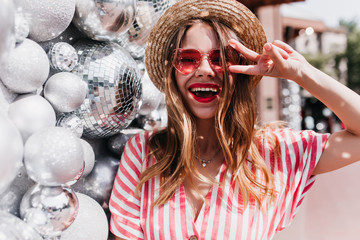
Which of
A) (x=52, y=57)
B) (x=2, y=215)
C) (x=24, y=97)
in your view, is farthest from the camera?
(x=52, y=57)

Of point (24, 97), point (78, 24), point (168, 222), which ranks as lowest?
point (168, 222)

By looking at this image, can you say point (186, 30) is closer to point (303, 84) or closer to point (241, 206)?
point (303, 84)

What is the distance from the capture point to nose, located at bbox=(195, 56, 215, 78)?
130 centimetres

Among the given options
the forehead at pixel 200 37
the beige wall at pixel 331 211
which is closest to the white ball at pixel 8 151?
the forehead at pixel 200 37

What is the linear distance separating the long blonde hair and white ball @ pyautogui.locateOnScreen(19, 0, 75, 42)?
515 mm

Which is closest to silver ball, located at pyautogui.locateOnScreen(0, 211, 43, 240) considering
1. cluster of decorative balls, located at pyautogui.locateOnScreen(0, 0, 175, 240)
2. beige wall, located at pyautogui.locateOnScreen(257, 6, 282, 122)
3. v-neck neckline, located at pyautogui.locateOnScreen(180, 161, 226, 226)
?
cluster of decorative balls, located at pyautogui.locateOnScreen(0, 0, 175, 240)

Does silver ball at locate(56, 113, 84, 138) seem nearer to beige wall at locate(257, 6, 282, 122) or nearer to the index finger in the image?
the index finger

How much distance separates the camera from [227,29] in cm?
138

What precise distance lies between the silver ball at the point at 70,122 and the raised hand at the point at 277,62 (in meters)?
0.63

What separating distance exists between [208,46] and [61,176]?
0.78m

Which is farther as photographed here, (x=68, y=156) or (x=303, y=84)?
(x=303, y=84)

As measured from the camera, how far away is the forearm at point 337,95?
1192 millimetres

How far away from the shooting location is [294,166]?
4.41 ft

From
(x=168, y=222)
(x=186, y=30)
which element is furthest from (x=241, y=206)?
(x=186, y=30)
